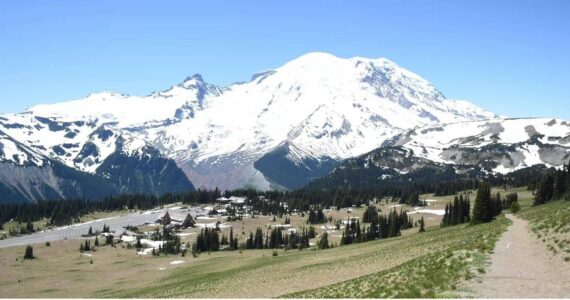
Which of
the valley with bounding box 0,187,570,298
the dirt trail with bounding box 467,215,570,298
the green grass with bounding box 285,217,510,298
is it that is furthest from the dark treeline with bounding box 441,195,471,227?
the dirt trail with bounding box 467,215,570,298

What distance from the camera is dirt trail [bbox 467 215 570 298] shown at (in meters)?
31.0

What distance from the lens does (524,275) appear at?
3528 centimetres

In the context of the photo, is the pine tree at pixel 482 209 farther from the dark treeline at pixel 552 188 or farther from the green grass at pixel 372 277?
the dark treeline at pixel 552 188

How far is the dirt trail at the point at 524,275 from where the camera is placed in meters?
31.0

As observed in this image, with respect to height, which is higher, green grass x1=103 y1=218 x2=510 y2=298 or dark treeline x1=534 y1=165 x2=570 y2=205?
dark treeline x1=534 y1=165 x2=570 y2=205

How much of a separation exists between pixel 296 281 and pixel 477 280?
102ft

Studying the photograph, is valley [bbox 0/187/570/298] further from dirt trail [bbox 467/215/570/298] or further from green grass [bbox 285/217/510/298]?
dirt trail [bbox 467/215/570/298]

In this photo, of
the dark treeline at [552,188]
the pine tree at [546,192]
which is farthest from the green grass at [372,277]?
the pine tree at [546,192]

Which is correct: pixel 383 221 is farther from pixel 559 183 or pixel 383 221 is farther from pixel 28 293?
pixel 28 293

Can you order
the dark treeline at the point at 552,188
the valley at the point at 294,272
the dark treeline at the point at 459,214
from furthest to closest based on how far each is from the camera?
the dark treeline at the point at 459,214 → the dark treeline at the point at 552,188 → the valley at the point at 294,272

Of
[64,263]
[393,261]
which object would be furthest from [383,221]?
[393,261]

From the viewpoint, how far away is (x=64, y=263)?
497ft

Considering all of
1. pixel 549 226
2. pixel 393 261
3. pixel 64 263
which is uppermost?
pixel 549 226

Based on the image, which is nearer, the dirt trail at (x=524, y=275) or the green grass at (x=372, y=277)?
the dirt trail at (x=524, y=275)
